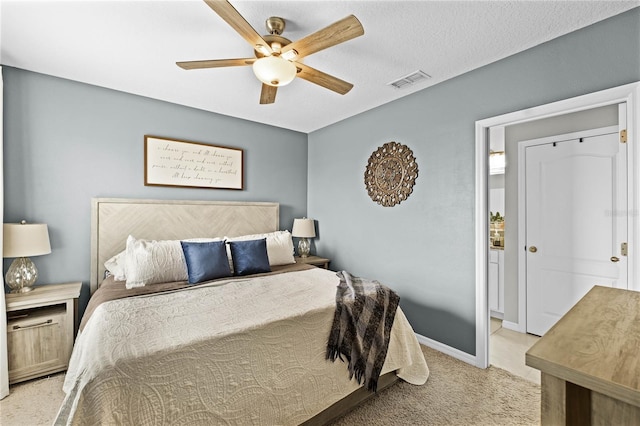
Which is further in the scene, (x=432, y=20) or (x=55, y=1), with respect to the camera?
(x=432, y=20)

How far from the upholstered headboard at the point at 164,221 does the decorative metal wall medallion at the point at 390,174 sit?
1503 mm

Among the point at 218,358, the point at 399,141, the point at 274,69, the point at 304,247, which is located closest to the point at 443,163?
the point at 399,141

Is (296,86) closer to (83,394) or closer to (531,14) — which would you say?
(531,14)

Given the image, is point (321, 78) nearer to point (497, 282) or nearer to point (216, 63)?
point (216, 63)

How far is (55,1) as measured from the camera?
5.85 ft

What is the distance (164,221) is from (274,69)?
225 cm

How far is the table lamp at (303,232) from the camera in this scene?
4158 millimetres

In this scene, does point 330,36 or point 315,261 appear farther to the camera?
point 315,261

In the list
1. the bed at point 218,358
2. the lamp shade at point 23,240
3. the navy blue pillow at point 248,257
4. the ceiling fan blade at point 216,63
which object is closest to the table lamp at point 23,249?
the lamp shade at point 23,240

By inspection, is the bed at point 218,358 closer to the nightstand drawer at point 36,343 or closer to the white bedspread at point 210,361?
the white bedspread at point 210,361

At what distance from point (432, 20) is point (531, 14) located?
62 cm

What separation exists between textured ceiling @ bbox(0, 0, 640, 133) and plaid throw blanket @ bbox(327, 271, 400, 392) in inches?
75.4

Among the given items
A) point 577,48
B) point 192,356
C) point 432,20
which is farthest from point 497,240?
point 192,356

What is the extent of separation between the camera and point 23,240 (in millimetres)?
2334
